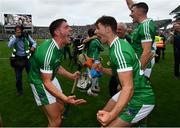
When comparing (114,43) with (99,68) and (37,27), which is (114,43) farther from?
(37,27)

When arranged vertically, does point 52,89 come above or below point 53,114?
above

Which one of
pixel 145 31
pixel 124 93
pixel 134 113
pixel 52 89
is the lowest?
pixel 134 113

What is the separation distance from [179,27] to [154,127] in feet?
7.44

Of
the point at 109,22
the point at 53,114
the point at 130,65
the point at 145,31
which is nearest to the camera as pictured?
the point at 130,65

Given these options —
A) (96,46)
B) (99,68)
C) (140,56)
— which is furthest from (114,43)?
(96,46)

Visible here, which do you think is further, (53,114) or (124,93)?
(53,114)

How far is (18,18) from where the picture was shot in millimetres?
111625

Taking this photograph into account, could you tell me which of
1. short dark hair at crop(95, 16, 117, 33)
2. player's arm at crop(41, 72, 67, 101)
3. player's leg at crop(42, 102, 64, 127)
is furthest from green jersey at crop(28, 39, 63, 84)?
Result: short dark hair at crop(95, 16, 117, 33)

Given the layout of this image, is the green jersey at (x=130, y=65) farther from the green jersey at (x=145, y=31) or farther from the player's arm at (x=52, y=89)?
the green jersey at (x=145, y=31)

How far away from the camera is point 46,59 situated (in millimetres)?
6461

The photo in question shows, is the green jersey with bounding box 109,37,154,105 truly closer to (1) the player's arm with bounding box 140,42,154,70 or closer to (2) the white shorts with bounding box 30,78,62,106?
(2) the white shorts with bounding box 30,78,62,106

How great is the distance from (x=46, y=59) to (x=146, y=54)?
2040mm

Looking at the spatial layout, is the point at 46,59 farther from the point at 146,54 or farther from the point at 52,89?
the point at 146,54

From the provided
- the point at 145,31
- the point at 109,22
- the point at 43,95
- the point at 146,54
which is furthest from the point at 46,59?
the point at 145,31
